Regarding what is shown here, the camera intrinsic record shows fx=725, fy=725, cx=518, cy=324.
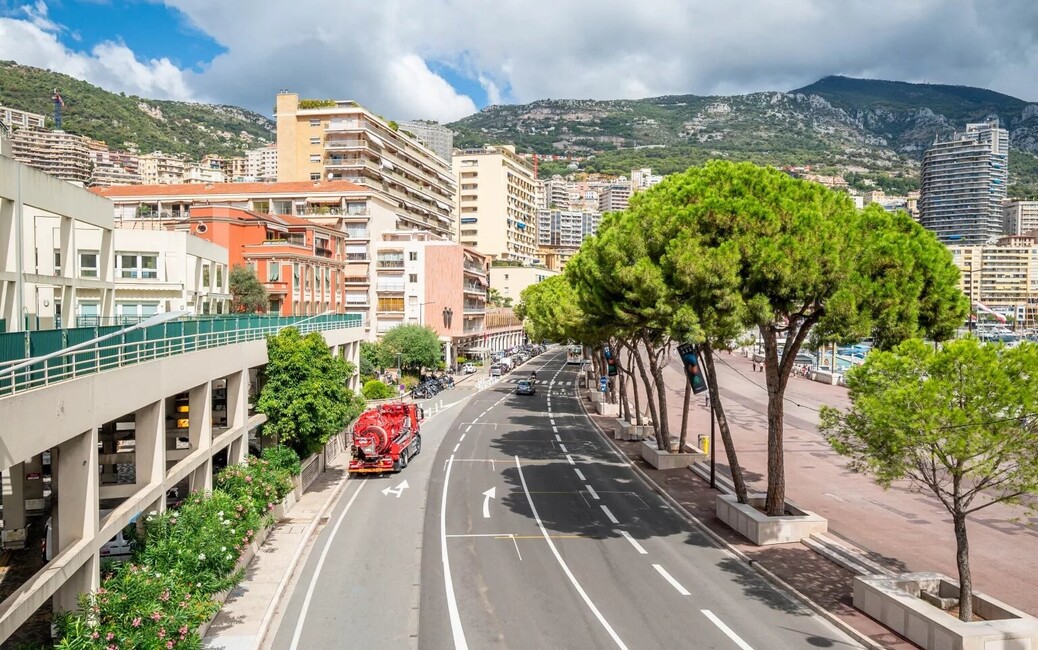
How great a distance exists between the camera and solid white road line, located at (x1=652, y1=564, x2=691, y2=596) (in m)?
17.9

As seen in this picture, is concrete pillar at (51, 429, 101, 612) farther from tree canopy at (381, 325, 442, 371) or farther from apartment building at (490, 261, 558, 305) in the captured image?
apartment building at (490, 261, 558, 305)

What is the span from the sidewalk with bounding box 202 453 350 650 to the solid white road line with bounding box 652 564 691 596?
975cm

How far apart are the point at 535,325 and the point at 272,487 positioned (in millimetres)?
49719

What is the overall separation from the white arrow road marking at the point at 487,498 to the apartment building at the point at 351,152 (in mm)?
58145

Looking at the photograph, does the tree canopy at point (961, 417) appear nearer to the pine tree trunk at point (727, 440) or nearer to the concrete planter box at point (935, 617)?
the concrete planter box at point (935, 617)

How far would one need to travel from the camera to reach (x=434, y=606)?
679 inches

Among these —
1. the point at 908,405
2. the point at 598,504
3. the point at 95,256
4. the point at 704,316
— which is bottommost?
the point at 598,504

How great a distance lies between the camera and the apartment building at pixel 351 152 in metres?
86.2

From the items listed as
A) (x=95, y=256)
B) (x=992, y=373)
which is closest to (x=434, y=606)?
(x=992, y=373)

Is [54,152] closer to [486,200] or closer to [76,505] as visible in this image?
[486,200]

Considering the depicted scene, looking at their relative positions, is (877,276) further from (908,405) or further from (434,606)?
(434,606)

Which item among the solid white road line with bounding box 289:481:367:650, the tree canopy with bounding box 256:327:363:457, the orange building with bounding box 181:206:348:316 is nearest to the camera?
the solid white road line with bounding box 289:481:367:650

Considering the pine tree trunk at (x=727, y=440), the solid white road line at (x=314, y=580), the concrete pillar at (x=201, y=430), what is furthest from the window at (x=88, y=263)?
the pine tree trunk at (x=727, y=440)

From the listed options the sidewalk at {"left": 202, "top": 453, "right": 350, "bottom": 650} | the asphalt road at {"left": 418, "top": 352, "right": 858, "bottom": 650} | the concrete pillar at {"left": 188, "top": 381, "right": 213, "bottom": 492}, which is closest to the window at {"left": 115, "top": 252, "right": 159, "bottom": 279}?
the sidewalk at {"left": 202, "top": 453, "right": 350, "bottom": 650}
